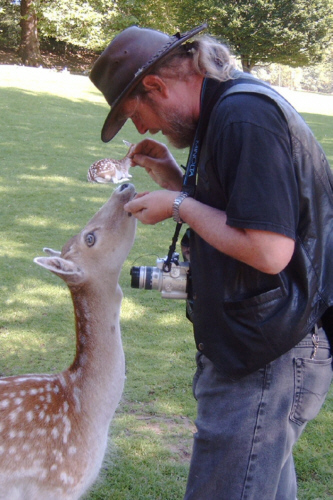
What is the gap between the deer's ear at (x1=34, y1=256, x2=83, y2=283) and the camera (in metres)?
2.93

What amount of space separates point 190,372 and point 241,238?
2999mm

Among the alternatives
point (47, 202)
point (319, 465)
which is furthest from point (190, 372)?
point (47, 202)

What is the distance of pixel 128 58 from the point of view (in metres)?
2.37

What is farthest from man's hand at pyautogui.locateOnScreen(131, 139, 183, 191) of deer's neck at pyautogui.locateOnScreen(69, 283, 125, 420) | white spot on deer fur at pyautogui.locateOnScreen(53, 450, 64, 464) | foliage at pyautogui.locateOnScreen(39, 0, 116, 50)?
foliage at pyautogui.locateOnScreen(39, 0, 116, 50)

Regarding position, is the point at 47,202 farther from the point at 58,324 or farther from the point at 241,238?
the point at 241,238

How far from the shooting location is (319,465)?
3.81 m

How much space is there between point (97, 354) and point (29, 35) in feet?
98.5

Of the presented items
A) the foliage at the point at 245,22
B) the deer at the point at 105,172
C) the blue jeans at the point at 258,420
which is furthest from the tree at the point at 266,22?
the blue jeans at the point at 258,420

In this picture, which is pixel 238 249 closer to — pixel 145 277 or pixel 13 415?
pixel 145 277

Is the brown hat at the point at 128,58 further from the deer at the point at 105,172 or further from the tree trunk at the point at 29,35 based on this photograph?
the tree trunk at the point at 29,35

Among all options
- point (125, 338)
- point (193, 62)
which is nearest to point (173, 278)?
point (193, 62)

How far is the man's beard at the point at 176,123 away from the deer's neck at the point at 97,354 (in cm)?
105

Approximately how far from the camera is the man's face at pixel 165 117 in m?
2.28

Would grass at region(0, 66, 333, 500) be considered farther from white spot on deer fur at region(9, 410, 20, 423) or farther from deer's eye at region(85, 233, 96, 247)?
deer's eye at region(85, 233, 96, 247)
